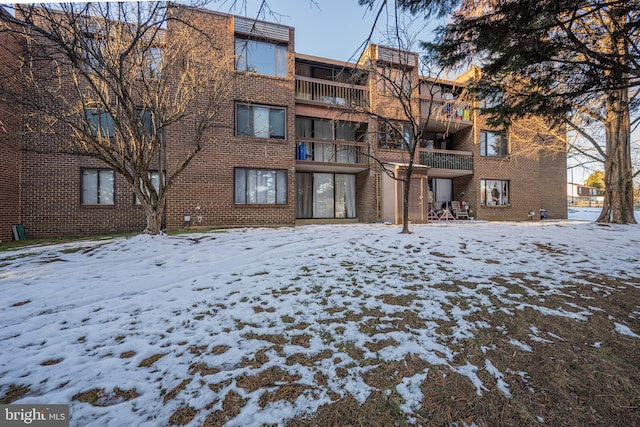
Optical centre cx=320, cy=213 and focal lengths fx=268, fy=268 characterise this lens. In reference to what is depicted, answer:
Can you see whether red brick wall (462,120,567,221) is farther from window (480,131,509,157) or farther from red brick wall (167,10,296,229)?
red brick wall (167,10,296,229)

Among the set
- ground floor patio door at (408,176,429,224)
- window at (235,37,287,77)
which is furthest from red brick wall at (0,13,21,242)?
ground floor patio door at (408,176,429,224)

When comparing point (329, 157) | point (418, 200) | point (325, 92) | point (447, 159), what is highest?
point (325, 92)

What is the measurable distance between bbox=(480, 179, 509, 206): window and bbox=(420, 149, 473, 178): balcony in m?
1.39

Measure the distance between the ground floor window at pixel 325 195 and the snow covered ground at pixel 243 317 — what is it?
839 cm

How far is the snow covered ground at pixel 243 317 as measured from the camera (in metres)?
1.98

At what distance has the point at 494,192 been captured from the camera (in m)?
17.0

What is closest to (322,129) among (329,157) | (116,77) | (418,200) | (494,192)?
(329,157)

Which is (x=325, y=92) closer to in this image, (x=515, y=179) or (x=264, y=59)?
(x=264, y=59)

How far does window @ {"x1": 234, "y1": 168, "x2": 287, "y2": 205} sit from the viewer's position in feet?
38.9

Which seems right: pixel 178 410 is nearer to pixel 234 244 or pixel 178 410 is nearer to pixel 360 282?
pixel 360 282

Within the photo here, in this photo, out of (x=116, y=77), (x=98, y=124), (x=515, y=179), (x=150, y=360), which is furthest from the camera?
(x=515, y=179)

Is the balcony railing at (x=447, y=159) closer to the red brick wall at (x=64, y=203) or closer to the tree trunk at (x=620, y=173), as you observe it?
the tree trunk at (x=620, y=173)

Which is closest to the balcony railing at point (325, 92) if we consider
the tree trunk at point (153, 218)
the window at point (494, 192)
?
the tree trunk at point (153, 218)

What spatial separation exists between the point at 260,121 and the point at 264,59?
113 inches
